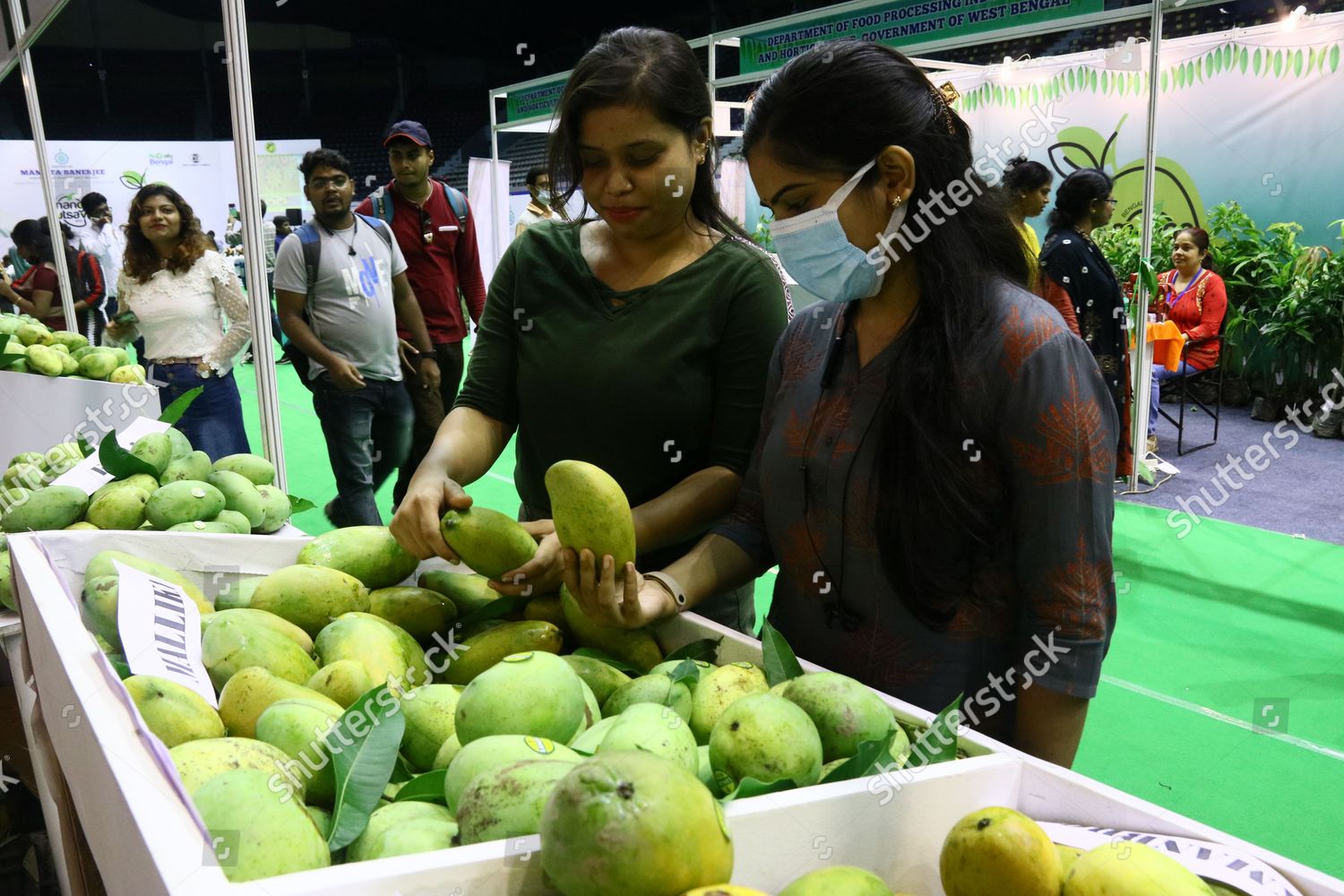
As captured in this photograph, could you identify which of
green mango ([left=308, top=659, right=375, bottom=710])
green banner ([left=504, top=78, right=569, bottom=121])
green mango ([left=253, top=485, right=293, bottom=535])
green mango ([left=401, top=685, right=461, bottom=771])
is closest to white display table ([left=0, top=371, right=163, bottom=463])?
green mango ([left=253, top=485, right=293, bottom=535])

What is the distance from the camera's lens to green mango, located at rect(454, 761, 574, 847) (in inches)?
26.9

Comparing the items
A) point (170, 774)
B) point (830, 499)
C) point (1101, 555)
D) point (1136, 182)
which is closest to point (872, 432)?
point (830, 499)

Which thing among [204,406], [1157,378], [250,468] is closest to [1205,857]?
[250,468]

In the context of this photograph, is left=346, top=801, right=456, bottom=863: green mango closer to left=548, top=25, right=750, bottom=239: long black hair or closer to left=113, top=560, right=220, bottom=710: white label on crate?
left=113, top=560, right=220, bottom=710: white label on crate

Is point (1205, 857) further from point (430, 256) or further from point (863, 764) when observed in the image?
point (430, 256)

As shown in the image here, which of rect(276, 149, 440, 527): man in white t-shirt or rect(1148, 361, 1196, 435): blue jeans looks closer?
rect(276, 149, 440, 527): man in white t-shirt

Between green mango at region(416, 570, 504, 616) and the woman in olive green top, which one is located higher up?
the woman in olive green top

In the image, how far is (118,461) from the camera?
189 centimetres

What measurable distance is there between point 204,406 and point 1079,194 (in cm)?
368

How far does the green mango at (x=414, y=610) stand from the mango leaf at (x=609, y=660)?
0.68 ft

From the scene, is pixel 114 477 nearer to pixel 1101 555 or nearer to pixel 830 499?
pixel 830 499

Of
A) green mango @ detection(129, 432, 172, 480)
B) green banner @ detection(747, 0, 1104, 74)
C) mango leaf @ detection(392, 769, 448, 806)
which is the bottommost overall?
mango leaf @ detection(392, 769, 448, 806)

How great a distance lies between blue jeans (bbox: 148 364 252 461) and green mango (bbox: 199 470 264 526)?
6.33 feet

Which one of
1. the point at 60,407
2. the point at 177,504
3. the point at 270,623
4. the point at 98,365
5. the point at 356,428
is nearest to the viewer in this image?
the point at 270,623
